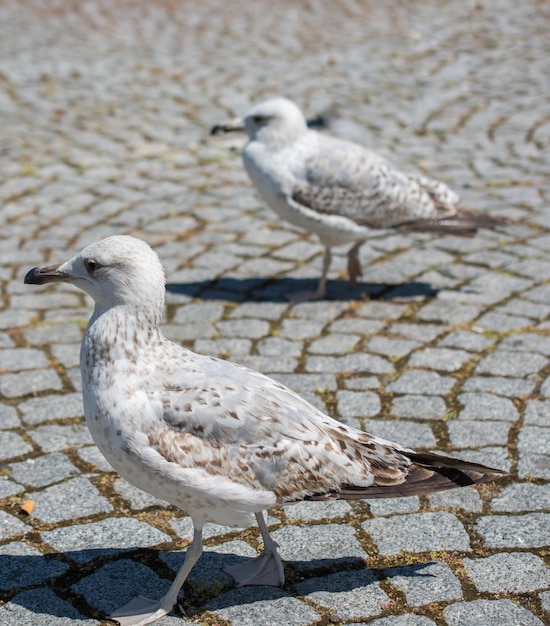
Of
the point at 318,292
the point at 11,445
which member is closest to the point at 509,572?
the point at 11,445

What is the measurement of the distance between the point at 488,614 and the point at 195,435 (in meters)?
1.41

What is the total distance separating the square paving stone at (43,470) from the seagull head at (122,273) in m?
1.28

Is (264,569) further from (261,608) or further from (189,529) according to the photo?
(189,529)

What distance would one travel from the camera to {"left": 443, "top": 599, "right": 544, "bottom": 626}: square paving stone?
3.68 meters

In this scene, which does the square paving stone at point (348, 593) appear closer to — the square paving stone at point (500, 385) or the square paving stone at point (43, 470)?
the square paving stone at point (43, 470)

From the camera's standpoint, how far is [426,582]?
155 inches

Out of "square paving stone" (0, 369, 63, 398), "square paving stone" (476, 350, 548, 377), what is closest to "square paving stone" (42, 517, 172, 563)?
"square paving stone" (0, 369, 63, 398)

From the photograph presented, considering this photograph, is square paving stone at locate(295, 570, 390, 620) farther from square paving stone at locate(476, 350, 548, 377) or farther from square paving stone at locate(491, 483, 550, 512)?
square paving stone at locate(476, 350, 548, 377)

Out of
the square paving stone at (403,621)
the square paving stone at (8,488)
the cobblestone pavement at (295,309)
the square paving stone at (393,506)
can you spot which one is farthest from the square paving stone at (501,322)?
the square paving stone at (8,488)

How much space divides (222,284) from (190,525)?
3068 mm

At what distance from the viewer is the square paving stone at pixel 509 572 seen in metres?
3.88

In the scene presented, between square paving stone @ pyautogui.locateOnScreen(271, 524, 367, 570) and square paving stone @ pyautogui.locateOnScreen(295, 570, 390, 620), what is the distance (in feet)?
0.33

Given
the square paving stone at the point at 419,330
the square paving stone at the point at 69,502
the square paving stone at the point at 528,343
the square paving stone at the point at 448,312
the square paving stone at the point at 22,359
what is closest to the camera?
the square paving stone at the point at 69,502

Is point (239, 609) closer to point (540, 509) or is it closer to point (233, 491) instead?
point (233, 491)
